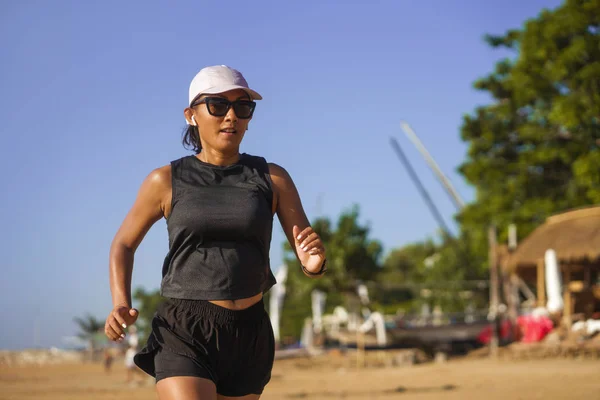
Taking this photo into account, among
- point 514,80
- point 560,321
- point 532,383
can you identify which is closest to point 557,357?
point 560,321

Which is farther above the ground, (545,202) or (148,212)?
(545,202)

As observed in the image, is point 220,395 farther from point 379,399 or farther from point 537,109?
point 537,109

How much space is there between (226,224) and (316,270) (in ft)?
1.28

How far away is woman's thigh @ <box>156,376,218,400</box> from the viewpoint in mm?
3129

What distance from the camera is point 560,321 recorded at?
21766mm

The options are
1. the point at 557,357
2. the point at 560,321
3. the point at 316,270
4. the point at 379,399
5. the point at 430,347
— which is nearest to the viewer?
the point at 316,270

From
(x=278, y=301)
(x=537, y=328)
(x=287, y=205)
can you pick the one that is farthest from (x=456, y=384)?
(x=278, y=301)

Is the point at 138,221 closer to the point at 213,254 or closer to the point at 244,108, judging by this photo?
the point at 213,254

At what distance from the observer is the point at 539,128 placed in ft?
86.5

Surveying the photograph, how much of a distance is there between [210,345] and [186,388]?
0.22 metres

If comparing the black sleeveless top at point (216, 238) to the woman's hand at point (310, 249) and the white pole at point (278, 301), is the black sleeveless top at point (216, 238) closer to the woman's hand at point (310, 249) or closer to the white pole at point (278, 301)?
the woman's hand at point (310, 249)

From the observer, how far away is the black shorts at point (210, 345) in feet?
10.7

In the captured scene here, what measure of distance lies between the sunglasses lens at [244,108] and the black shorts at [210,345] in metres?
0.78

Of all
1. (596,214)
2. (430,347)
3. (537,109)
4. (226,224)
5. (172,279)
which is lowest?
(430,347)
